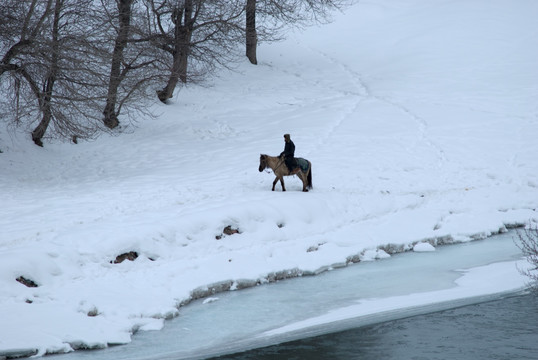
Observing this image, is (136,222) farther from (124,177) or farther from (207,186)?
(124,177)

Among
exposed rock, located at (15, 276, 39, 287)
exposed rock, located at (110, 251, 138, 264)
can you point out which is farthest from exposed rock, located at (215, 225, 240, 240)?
exposed rock, located at (15, 276, 39, 287)

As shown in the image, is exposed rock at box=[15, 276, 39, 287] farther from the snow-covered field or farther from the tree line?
the tree line

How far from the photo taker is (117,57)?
19.6m

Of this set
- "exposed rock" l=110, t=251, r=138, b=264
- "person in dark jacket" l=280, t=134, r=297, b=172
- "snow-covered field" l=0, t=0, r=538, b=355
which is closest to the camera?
"snow-covered field" l=0, t=0, r=538, b=355

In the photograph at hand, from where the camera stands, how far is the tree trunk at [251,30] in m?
27.2

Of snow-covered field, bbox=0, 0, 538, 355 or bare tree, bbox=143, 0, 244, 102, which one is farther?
bare tree, bbox=143, 0, 244, 102

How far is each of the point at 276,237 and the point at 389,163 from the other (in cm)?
732

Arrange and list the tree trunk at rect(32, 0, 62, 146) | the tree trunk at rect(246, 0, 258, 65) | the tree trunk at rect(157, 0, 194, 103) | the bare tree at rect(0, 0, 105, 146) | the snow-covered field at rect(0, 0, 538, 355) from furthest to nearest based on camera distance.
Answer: the tree trunk at rect(246, 0, 258, 65) → the tree trunk at rect(157, 0, 194, 103) → the bare tree at rect(0, 0, 105, 146) → the tree trunk at rect(32, 0, 62, 146) → the snow-covered field at rect(0, 0, 538, 355)

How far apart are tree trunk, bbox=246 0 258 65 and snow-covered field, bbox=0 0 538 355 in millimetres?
1410

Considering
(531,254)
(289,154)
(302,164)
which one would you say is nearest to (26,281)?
(289,154)

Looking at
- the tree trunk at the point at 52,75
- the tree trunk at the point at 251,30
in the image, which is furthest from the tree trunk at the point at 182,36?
the tree trunk at the point at 52,75

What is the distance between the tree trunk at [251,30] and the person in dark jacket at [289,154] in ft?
36.3

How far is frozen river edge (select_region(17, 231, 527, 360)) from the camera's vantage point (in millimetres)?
9344

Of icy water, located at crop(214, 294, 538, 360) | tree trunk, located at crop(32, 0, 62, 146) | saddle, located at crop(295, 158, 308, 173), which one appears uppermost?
tree trunk, located at crop(32, 0, 62, 146)
